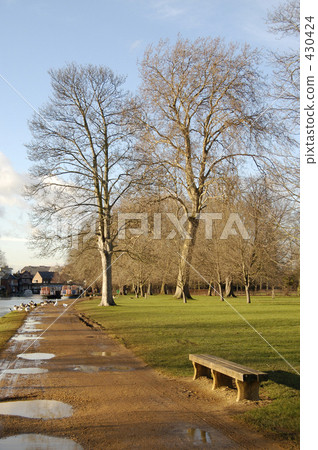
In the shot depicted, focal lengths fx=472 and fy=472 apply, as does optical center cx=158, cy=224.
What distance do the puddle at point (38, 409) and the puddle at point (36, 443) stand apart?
815 millimetres

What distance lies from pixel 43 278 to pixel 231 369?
155m

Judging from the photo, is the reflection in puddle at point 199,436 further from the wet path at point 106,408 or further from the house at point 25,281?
the house at point 25,281

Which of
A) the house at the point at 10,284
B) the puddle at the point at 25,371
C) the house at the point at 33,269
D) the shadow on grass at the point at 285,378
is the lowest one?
the house at the point at 10,284

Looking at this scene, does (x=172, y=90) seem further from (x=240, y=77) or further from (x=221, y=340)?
(x=221, y=340)

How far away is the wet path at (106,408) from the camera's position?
5609mm

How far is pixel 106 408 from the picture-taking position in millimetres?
6961

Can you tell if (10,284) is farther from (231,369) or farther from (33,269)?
(231,369)

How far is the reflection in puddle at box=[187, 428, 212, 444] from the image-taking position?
5.55 meters

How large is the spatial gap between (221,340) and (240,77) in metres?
15.3

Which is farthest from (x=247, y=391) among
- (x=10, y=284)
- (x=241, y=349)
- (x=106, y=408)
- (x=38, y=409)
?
(x=10, y=284)

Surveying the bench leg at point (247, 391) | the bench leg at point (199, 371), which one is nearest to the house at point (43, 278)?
the bench leg at point (199, 371)

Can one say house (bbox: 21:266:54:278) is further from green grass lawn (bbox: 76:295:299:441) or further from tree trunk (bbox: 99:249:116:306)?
green grass lawn (bbox: 76:295:299:441)

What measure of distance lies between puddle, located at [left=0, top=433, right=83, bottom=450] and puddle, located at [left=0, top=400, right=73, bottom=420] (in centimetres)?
81
